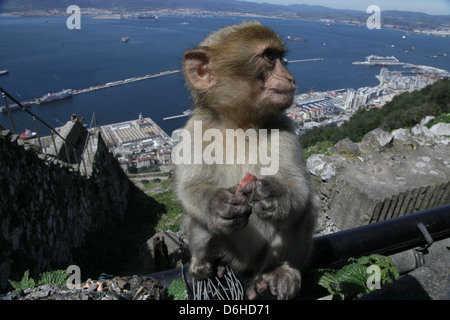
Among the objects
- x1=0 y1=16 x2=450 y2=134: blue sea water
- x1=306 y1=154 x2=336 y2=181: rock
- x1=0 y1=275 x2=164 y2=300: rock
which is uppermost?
x1=0 y1=275 x2=164 y2=300: rock

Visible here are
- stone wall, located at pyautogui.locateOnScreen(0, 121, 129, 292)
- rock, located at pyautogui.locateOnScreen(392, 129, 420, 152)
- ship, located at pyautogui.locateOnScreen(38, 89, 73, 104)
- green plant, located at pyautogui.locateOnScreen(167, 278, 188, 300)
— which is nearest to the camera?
green plant, located at pyautogui.locateOnScreen(167, 278, 188, 300)

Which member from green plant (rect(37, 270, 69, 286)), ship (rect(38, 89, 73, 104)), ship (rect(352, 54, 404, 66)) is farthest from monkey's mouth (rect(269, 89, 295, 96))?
ship (rect(352, 54, 404, 66))

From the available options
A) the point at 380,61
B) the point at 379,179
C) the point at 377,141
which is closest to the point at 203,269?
the point at 379,179

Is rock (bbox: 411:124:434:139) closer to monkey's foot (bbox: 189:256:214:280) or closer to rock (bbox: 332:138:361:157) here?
rock (bbox: 332:138:361:157)

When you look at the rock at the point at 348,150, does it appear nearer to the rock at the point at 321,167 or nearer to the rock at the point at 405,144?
the rock at the point at 321,167

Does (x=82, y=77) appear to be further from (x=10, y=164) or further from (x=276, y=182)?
(x=276, y=182)

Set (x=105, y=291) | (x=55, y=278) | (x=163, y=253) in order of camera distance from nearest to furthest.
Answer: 1. (x=105, y=291)
2. (x=55, y=278)
3. (x=163, y=253)
